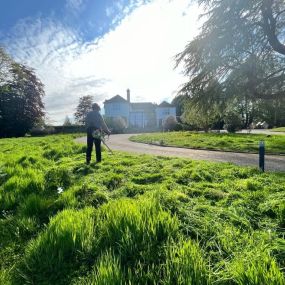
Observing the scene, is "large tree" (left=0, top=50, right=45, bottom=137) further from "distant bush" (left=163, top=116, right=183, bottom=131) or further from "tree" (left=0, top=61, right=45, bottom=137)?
"distant bush" (left=163, top=116, right=183, bottom=131)

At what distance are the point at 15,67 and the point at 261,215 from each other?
30093mm

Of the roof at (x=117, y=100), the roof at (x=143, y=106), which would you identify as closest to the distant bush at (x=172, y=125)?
the roof at (x=117, y=100)

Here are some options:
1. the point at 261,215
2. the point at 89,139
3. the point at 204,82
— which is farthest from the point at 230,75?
the point at 261,215

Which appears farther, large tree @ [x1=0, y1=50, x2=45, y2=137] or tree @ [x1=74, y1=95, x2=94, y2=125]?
tree @ [x1=74, y1=95, x2=94, y2=125]

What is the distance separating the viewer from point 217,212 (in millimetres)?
4523

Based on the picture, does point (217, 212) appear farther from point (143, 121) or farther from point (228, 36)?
Answer: point (143, 121)

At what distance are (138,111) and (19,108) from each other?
42385mm

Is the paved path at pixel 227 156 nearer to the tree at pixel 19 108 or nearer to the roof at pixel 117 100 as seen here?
the tree at pixel 19 108

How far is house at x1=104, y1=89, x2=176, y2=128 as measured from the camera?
3474 inches

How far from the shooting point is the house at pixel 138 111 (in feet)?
290

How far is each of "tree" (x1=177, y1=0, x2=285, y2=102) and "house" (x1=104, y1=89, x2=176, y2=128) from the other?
238ft

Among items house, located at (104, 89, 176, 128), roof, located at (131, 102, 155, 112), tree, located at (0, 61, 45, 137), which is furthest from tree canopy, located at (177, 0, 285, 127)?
roof, located at (131, 102, 155, 112)

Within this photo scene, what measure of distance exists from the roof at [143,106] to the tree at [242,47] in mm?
78051

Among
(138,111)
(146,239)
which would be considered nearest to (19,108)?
(138,111)
